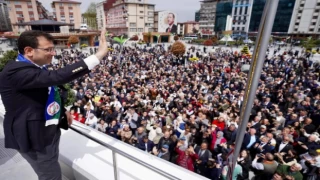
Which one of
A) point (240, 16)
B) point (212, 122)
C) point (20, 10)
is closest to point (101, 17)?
point (212, 122)

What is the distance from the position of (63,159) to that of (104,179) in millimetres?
660

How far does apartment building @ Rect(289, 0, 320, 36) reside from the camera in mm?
55881

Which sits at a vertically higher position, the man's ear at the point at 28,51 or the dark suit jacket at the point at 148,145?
the man's ear at the point at 28,51

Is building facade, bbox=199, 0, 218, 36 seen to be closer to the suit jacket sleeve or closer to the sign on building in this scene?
the sign on building

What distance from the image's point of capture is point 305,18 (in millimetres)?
57750

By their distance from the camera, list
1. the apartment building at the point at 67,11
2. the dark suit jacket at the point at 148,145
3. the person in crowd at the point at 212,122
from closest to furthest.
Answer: the person in crowd at the point at 212,122 < the dark suit jacket at the point at 148,145 < the apartment building at the point at 67,11

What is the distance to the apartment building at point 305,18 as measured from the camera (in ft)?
183

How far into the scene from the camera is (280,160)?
438 cm

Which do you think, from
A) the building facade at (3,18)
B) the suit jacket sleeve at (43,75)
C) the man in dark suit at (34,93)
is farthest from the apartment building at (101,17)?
the building facade at (3,18)

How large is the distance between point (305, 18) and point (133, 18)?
54.0 meters

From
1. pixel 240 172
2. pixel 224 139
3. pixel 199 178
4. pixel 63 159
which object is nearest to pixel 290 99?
pixel 224 139

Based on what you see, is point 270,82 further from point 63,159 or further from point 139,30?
point 139,30

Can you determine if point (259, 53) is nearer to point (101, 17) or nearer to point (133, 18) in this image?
point (101, 17)

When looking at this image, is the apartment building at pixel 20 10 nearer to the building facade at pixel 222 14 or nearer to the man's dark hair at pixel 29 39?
the building facade at pixel 222 14
